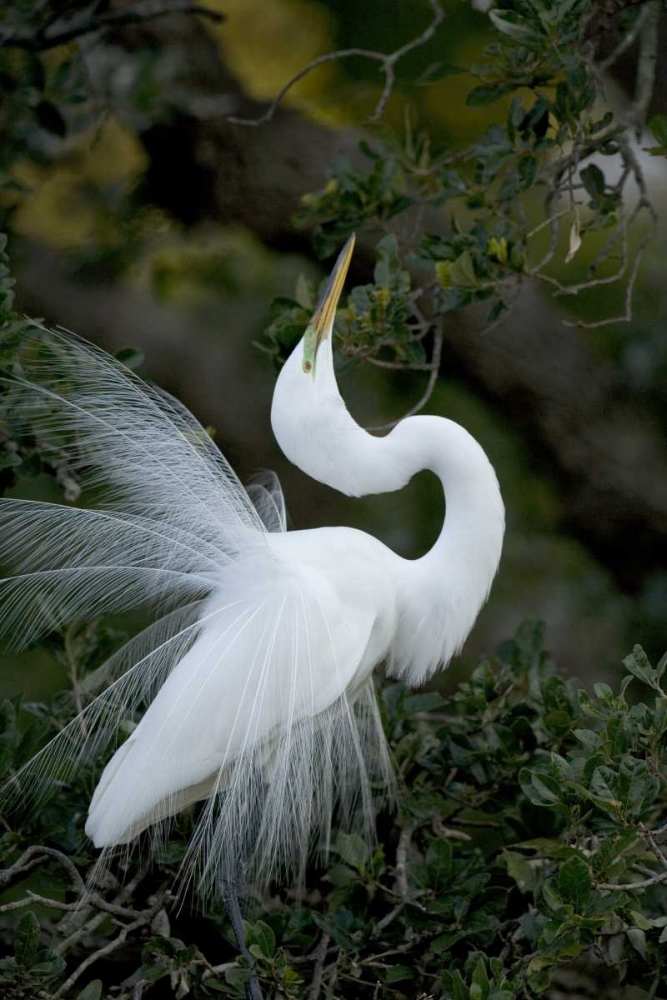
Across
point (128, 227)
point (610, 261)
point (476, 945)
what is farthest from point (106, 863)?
point (610, 261)

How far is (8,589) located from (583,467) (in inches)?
80.5

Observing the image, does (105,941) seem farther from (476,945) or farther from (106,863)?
(476,945)

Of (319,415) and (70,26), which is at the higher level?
(70,26)

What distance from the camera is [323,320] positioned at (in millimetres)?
1904

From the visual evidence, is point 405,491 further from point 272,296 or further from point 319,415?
point 319,415

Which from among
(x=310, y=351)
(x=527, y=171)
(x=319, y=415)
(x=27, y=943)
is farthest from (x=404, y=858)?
(x=527, y=171)

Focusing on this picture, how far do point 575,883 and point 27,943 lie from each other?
0.77 metres

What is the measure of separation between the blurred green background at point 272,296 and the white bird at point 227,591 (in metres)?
1.63

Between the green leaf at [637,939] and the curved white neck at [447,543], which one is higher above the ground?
the curved white neck at [447,543]

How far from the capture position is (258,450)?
12.6 ft

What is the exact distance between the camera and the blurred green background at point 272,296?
3.62 m

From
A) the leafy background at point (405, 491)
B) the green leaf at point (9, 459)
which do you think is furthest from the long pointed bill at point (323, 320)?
the green leaf at point (9, 459)

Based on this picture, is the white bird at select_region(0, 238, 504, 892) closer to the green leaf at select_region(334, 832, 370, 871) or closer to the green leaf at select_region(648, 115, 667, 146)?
the green leaf at select_region(334, 832, 370, 871)

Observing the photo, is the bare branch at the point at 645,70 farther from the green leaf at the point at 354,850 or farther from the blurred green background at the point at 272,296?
the green leaf at the point at 354,850
